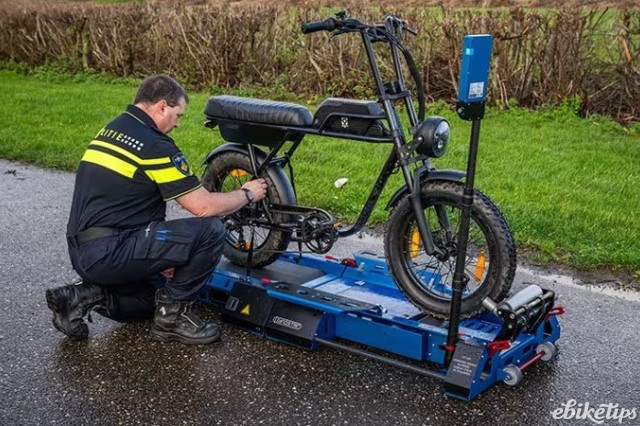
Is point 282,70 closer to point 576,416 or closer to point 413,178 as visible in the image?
point 413,178

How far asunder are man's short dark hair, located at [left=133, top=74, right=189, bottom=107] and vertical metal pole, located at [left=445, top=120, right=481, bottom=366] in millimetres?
1814

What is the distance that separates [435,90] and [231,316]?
270 inches

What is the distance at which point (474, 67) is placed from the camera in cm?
389

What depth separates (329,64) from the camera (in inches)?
470

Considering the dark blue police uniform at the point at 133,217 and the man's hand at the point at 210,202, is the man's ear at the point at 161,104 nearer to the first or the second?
the dark blue police uniform at the point at 133,217

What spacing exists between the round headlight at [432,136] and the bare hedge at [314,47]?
5730 millimetres

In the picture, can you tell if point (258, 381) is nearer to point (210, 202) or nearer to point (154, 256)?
point (154, 256)

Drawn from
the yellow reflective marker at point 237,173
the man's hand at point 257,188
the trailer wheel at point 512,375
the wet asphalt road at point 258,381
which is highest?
the man's hand at point 257,188

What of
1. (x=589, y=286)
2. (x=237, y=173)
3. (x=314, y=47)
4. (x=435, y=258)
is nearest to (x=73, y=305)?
(x=237, y=173)

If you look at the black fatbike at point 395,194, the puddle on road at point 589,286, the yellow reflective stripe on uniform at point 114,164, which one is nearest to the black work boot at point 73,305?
the yellow reflective stripe on uniform at point 114,164

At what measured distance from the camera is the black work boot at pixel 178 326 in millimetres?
4992

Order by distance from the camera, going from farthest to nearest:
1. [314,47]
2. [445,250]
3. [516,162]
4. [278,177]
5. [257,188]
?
[314,47] < [516,162] < [278,177] < [257,188] < [445,250]

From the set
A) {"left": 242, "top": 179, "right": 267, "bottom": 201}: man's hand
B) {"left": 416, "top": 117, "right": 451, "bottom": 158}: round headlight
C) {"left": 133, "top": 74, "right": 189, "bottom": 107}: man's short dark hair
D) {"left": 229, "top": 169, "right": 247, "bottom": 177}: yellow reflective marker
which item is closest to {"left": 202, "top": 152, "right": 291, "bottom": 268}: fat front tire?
{"left": 229, "top": 169, "right": 247, "bottom": 177}: yellow reflective marker

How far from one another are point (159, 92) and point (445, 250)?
5.95 feet
